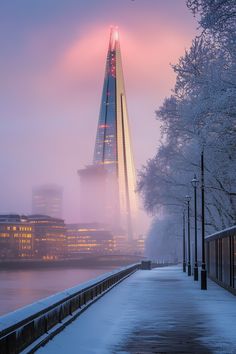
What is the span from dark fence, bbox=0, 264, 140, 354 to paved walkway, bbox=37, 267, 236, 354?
0.30 m

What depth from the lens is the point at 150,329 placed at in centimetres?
1702

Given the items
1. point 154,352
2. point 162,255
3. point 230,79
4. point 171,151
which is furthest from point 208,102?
point 162,255

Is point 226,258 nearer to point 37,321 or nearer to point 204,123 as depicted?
point 204,123

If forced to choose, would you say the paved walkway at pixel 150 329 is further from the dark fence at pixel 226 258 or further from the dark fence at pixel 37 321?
the dark fence at pixel 226 258

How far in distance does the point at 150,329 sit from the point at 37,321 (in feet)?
14.6

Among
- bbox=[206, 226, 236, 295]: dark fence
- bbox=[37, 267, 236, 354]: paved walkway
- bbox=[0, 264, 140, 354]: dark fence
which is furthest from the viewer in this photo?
bbox=[206, 226, 236, 295]: dark fence

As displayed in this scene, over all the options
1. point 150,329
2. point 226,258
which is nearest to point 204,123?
point 226,258

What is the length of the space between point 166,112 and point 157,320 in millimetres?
35143

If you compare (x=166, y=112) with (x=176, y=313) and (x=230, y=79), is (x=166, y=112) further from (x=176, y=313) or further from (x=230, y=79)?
(x=176, y=313)

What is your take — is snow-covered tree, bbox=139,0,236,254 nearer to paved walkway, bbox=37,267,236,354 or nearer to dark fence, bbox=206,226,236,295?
dark fence, bbox=206,226,236,295

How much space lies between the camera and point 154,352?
511 inches

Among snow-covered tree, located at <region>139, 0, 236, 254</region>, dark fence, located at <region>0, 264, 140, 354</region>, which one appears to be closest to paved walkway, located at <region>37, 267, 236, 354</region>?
dark fence, located at <region>0, 264, 140, 354</region>

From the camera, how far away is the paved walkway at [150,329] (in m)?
13.6

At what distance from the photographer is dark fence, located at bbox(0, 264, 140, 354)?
11.1 meters
